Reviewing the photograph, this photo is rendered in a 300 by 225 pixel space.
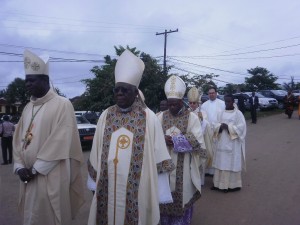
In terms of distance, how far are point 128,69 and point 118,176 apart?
43.8 inches

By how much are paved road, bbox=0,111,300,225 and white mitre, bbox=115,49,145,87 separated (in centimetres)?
291

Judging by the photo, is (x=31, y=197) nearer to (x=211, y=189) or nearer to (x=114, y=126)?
(x=114, y=126)

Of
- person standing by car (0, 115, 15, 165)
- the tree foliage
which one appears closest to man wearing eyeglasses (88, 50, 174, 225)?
person standing by car (0, 115, 15, 165)

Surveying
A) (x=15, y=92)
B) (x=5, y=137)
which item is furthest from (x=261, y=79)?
(x=5, y=137)

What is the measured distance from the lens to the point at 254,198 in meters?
6.64

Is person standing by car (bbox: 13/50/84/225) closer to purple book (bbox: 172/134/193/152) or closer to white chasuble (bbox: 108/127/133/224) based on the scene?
white chasuble (bbox: 108/127/133/224)

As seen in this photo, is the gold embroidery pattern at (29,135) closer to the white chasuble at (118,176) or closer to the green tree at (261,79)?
the white chasuble at (118,176)

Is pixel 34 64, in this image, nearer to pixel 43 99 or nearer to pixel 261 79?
pixel 43 99

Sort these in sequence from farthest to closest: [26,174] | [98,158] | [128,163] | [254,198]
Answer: [254,198]
[98,158]
[128,163]
[26,174]

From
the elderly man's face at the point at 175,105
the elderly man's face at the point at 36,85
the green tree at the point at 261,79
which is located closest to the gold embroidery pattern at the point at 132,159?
→ the elderly man's face at the point at 36,85

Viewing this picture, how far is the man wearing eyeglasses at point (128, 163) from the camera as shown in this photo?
3.51 meters

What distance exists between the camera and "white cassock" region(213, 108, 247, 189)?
7172mm

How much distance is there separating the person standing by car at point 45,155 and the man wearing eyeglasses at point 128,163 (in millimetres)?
284

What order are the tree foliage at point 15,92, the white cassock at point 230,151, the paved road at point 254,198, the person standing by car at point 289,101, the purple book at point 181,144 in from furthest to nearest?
the tree foliage at point 15,92
the person standing by car at point 289,101
the white cassock at point 230,151
the paved road at point 254,198
the purple book at point 181,144
